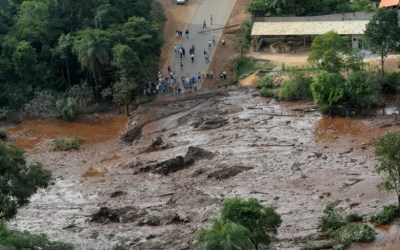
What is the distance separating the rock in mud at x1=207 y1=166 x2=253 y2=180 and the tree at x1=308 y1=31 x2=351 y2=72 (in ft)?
45.9

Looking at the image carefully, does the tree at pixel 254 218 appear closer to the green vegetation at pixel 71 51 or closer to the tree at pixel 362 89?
the tree at pixel 362 89

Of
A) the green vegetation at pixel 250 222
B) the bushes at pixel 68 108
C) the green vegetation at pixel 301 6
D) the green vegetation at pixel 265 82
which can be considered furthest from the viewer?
the green vegetation at pixel 301 6

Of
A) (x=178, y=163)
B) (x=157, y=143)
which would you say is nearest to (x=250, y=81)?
(x=157, y=143)

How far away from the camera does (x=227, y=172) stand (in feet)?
147

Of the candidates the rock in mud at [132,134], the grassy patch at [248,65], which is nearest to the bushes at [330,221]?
the rock in mud at [132,134]

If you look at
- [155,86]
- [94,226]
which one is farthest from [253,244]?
[155,86]

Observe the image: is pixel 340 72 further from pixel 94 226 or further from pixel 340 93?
pixel 94 226

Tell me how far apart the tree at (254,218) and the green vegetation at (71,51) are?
3104cm

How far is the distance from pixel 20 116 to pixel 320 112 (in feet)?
80.0

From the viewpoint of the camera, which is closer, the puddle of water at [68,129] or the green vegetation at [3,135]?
the puddle of water at [68,129]

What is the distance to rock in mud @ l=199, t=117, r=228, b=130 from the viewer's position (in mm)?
53500

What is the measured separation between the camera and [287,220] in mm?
37125

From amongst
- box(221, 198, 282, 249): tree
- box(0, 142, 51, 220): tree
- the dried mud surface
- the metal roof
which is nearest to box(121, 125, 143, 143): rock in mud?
the dried mud surface

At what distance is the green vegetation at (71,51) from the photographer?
196ft
